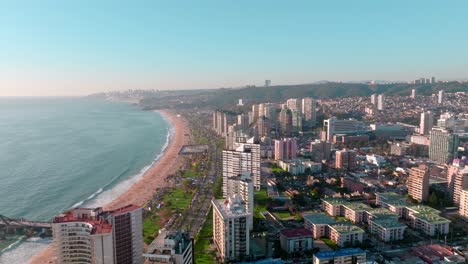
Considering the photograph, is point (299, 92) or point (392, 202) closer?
point (392, 202)

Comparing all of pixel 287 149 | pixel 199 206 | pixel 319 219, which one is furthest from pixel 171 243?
pixel 287 149

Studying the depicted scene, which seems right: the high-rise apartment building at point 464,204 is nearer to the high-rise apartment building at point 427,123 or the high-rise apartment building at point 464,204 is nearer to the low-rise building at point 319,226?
the low-rise building at point 319,226

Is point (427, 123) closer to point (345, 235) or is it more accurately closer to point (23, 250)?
point (345, 235)

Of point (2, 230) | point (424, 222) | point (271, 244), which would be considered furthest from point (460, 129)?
point (2, 230)

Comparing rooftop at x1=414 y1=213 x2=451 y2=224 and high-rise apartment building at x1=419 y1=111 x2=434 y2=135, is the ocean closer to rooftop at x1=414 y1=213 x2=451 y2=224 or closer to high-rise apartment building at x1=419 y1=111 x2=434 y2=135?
rooftop at x1=414 y1=213 x2=451 y2=224

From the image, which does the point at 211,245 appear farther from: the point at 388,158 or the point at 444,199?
the point at 388,158

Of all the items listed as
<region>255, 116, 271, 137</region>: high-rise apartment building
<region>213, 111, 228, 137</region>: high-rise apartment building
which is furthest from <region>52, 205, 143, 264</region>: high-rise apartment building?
<region>213, 111, 228, 137</region>: high-rise apartment building
